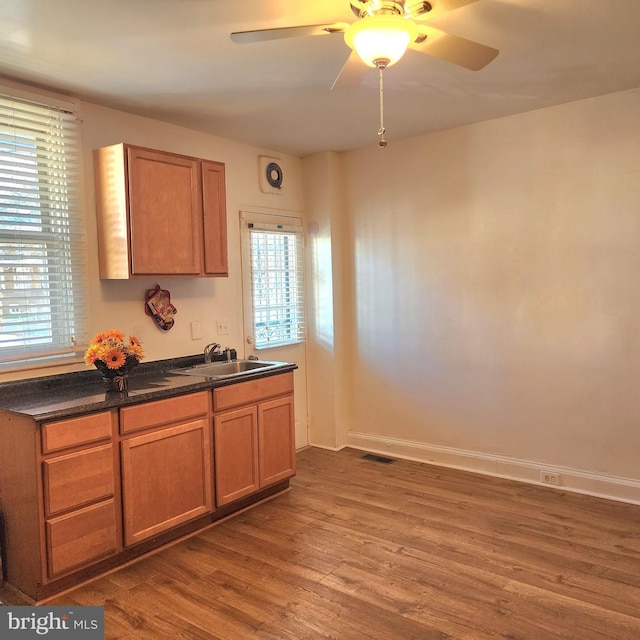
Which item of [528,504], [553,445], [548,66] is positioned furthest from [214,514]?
[548,66]

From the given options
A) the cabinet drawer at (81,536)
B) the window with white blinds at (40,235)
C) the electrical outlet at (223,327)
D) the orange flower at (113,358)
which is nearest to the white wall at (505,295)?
the electrical outlet at (223,327)

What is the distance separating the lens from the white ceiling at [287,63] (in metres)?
2.21

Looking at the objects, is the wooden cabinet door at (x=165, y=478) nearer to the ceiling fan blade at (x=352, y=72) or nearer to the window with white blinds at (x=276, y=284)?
the window with white blinds at (x=276, y=284)

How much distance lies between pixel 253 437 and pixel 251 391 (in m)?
0.29

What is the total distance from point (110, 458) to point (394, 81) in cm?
247

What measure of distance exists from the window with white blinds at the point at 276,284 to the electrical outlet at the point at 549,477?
2.15m

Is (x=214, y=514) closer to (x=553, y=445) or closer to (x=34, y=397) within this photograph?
(x=34, y=397)

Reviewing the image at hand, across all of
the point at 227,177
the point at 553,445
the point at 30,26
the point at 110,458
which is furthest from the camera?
the point at 227,177

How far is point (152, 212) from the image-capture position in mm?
3125

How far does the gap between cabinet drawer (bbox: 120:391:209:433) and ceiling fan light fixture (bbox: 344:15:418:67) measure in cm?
195

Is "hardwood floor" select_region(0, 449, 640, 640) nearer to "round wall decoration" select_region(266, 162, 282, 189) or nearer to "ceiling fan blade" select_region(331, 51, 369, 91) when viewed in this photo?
"ceiling fan blade" select_region(331, 51, 369, 91)

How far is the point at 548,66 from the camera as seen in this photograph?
112 inches

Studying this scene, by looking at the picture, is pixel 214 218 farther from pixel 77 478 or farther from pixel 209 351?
pixel 77 478

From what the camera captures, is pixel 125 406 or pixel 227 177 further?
pixel 227 177
